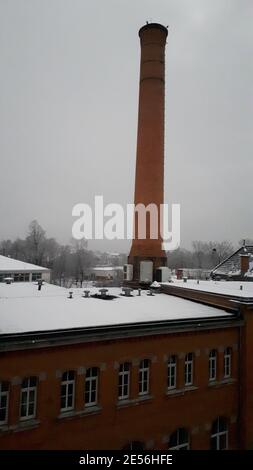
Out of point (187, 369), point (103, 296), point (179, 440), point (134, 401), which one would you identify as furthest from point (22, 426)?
point (103, 296)

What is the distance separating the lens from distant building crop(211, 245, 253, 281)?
38.3m

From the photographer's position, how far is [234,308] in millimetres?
18922

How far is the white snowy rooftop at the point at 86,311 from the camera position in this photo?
46.5ft

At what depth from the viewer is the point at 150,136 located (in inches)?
1097

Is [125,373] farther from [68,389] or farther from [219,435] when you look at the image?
[219,435]

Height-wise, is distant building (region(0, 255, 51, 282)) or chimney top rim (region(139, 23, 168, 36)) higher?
chimney top rim (region(139, 23, 168, 36))

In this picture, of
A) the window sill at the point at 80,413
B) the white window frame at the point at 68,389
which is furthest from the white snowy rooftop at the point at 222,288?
the white window frame at the point at 68,389

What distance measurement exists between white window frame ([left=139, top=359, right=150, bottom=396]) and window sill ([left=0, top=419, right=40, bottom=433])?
4622 mm

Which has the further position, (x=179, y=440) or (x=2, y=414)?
(x=179, y=440)

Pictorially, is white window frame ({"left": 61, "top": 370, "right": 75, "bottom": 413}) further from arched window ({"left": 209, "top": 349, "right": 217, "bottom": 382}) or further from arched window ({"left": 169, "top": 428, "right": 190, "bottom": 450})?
arched window ({"left": 209, "top": 349, "right": 217, "bottom": 382})

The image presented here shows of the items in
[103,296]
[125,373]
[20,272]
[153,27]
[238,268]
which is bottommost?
[125,373]

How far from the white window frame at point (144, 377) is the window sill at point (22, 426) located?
4622 millimetres

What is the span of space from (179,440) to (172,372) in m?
3.08

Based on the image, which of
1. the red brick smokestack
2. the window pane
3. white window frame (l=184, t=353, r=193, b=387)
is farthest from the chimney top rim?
the window pane
